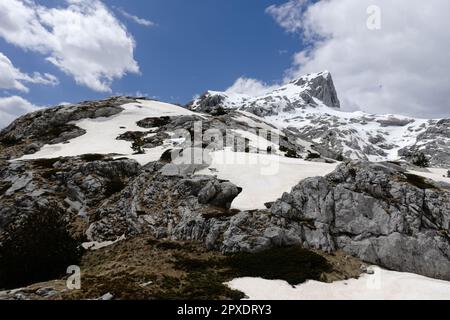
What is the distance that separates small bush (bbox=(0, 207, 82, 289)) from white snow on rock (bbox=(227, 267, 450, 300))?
15.0m

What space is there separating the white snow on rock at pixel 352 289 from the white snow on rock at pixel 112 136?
28.7 m

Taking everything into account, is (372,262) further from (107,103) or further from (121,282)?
(107,103)

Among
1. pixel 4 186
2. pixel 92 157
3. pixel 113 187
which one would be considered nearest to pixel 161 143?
pixel 92 157

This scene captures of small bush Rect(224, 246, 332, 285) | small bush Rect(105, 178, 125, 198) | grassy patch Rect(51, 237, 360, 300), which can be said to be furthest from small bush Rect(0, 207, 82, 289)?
small bush Rect(224, 246, 332, 285)

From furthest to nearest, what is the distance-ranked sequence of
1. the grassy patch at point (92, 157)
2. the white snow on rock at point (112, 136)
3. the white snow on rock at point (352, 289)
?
the white snow on rock at point (112, 136) < the grassy patch at point (92, 157) < the white snow on rock at point (352, 289)

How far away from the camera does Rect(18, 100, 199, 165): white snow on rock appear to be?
192 feet

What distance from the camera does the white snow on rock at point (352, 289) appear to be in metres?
24.6

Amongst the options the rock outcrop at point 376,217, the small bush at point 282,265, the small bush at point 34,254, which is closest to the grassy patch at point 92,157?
the small bush at point 34,254

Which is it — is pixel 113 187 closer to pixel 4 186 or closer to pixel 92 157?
pixel 92 157

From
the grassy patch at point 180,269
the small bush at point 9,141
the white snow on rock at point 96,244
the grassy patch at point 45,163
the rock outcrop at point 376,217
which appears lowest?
the grassy patch at point 180,269

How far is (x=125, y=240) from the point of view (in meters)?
35.8

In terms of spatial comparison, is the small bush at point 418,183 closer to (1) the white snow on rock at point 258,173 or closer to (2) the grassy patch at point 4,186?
(1) the white snow on rock at point 258,173

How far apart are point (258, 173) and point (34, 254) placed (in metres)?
27.1

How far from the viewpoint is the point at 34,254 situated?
93.5 ft
